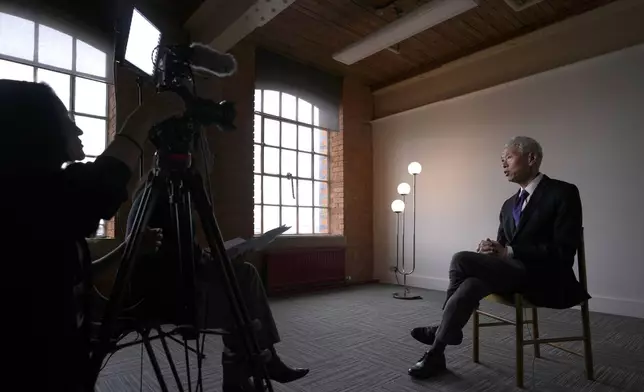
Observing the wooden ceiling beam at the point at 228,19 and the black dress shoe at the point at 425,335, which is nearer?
the black dress shoe at the point at 425,335

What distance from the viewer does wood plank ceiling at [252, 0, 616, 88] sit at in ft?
12.2

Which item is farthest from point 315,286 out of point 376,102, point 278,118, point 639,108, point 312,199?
point 639,108

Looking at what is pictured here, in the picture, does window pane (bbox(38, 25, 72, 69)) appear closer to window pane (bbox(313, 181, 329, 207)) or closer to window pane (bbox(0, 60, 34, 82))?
window pane (bbox(0, 60, 34, 82))

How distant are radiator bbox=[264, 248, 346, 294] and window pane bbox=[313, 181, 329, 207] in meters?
0.74

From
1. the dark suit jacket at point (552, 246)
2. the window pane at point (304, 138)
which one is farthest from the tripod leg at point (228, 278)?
the window pane at point (304, 138)

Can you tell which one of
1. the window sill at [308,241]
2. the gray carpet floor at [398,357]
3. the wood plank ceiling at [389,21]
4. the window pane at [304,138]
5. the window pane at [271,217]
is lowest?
the gray carpet floor at [398,357]

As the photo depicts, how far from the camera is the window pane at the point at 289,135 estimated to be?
16.3ft

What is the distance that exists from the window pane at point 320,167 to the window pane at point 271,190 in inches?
27.2

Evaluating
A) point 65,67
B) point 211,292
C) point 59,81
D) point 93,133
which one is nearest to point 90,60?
point 65,67

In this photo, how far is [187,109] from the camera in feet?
3.08

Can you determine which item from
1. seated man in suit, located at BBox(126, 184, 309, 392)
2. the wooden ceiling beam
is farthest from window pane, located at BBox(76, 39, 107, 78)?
seated man in suit, located at BBox(126, 184, 309, 392)

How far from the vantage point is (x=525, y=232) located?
2066mm

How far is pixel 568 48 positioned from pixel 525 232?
9.92ft

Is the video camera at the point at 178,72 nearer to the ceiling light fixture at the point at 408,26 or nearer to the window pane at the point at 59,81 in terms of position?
the window pane at the point at 59,81
